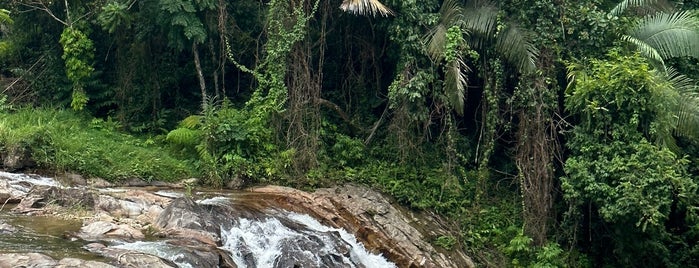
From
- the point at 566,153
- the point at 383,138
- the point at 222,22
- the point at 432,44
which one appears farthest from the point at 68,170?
the point at 566,153

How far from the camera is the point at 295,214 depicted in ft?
37.5

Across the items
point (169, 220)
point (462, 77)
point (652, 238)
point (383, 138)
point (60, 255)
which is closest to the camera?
point (60, 255)

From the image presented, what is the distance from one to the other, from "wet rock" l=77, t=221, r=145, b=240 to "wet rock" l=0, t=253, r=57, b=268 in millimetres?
1370

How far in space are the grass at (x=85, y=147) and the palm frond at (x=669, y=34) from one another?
31.5 feet

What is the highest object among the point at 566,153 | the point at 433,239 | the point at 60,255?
the point at 566,153

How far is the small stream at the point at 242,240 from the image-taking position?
8.09 metres

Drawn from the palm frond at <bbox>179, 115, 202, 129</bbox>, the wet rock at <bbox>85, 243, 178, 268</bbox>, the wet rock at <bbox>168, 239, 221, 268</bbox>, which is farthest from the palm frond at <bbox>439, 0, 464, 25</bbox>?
the wet rock at <bbox>85, 243, 178, 268</bbox>

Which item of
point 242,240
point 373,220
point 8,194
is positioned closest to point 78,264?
point 242,240

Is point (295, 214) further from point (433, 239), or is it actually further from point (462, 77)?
point (462, 77)

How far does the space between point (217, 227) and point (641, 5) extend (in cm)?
954

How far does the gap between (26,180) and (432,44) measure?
825 cm

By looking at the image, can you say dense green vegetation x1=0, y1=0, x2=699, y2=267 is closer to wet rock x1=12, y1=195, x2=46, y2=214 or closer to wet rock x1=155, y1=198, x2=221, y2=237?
wet rock x1=12, y1=195, x2=46, y2=214

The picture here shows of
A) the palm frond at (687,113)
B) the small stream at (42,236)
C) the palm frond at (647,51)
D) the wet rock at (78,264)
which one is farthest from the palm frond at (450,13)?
the wet rock at (78,264)

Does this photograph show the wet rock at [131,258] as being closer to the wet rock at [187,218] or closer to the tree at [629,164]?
the wet rock at [187,218]
